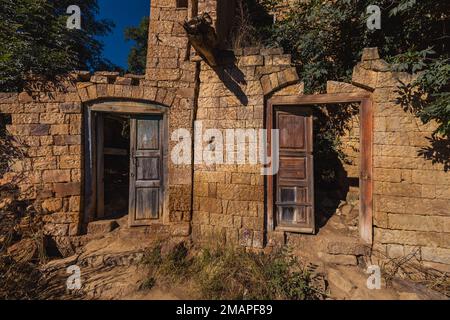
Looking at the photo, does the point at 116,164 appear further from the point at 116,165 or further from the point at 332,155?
the point at 332,155

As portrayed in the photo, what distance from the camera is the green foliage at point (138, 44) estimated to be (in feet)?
32.8

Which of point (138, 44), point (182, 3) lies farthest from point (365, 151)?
point (138, 44)

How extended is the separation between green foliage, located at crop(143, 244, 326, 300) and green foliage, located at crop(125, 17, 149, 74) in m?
9.45

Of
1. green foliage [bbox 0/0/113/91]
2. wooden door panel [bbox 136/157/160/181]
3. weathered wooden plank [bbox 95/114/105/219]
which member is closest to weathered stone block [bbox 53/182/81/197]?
weathered wooden plank [bbox 95/114/105/219]

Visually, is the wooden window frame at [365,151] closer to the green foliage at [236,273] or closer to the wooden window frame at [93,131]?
the green foliage at [236,273]

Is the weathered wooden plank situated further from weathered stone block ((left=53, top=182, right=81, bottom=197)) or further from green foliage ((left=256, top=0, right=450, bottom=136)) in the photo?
green foliage ((left=256, top=0, right=450, bottom=136))

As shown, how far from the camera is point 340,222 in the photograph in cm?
385

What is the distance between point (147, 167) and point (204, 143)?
1.21m

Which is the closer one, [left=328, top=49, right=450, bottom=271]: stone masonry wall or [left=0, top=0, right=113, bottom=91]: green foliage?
[left=328, top=49, right=450, bottom=271]: stone masonry wall

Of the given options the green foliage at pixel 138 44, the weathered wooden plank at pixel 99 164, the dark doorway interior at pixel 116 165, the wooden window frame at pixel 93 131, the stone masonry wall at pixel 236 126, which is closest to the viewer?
the stone masonry wall at pixel 236 126

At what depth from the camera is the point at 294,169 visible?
3.64m

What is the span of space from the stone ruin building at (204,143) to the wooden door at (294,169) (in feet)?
0.06

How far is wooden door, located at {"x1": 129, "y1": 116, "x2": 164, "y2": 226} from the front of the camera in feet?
12.8

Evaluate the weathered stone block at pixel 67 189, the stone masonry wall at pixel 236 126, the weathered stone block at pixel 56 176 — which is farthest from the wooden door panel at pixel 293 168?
the weathered stone block at pixel 56 176
